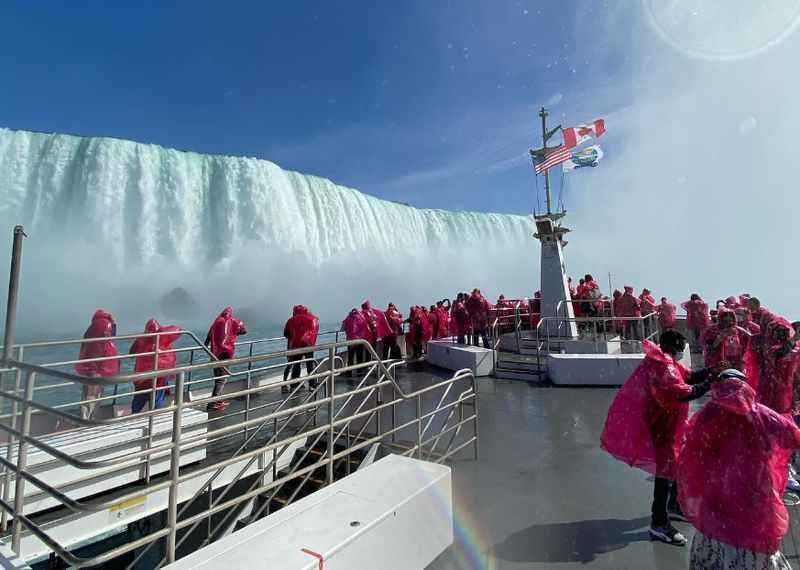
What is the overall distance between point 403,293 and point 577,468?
5228 cm

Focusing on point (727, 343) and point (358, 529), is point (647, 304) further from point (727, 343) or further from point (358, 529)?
point (358, 529)

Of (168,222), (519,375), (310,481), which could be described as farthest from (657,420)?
(168,222)

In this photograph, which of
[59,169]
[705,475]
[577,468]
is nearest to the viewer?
[705,475]

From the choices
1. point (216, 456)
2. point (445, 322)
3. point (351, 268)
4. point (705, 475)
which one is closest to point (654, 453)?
point (705, 475)

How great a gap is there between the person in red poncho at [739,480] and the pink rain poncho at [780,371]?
94.9 inches

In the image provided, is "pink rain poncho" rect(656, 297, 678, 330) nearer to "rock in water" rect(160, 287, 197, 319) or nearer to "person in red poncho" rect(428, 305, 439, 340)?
"person in red poncho" rect(428, 305, 439, 340)

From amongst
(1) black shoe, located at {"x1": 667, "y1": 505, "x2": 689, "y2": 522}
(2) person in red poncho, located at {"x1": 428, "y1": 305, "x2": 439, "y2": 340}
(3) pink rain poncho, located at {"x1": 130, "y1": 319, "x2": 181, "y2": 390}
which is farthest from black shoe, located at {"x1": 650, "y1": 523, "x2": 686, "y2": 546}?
(2) person in red poncho, located at {"x1": 428, "y1": 305, "x2": 439, "y2": 340}

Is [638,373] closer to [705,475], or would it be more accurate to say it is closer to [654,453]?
[654,453]

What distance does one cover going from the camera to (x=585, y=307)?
12984 mm

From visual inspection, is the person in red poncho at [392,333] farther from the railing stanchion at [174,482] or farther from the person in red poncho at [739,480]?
the person in red poncho at [739,480]

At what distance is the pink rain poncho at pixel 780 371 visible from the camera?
12.7ft

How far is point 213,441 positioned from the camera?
3.55 m

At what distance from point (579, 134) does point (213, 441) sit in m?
14.3

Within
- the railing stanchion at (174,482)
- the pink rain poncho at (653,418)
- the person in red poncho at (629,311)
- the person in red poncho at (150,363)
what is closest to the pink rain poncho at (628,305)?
the person in red poncho at (629,311)
